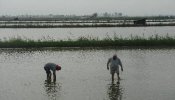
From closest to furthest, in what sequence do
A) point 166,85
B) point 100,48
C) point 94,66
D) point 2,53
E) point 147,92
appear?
point 147,92 → point 166,85 → point 94,66 → point 2,53 → point 100,48

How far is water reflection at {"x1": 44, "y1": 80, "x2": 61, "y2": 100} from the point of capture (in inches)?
516

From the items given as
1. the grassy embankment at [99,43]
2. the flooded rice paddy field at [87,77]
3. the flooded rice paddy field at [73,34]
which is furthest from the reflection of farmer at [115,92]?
the flooded rice paddy field at [73,34]

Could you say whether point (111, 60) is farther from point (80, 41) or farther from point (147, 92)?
point (80, 41)

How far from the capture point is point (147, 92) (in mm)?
13438

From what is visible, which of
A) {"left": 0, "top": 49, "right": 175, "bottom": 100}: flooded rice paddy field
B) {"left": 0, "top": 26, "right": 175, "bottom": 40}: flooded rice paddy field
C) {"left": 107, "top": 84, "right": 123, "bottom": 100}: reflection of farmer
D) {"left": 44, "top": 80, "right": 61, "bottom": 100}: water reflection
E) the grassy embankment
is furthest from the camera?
{"left": 0, "top": 26, "right": 175, "bottom": 40}: flooded rice paddy field

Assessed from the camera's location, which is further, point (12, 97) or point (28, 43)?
point (28, 43)

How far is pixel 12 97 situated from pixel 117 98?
3.38 meters

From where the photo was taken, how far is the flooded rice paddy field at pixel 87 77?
1327 cm

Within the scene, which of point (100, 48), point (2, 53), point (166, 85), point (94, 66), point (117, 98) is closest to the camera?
point (117, 98)

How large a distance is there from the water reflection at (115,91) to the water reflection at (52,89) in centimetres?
174

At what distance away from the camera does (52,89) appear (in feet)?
47.2

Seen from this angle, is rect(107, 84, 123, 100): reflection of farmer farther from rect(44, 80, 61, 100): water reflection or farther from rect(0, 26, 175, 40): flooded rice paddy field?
rect(0, 26, 175, 40): flooded rice paddy field

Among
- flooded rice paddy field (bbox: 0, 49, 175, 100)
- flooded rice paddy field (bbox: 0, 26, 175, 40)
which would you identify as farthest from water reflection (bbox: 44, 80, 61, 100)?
flooded rice paddy field (bbox: 0, 26, 175, 40)

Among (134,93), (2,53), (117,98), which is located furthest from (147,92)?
(2,53)
